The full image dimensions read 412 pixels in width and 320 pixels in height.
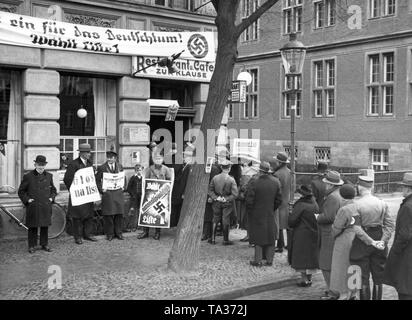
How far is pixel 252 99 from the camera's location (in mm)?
34719

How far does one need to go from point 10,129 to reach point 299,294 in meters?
7.61

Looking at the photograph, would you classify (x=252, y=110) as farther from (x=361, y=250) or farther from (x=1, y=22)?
(x=361, y=250)

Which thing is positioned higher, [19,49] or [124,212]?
[19,49]

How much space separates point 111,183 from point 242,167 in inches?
123

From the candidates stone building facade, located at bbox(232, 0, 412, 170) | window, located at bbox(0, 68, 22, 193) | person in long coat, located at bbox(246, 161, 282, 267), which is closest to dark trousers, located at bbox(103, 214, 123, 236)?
window, located at bbox(0, 68, 22, 193)

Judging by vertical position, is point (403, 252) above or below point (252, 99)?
below

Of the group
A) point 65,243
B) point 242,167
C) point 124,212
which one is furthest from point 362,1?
point 65,243

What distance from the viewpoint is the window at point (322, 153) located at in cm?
2991

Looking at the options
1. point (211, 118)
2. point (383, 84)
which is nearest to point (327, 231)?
point (211, 118)

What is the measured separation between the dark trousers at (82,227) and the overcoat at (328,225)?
5551 mm

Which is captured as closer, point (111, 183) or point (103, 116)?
point (111, 183)

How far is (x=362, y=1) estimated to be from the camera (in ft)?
89.6

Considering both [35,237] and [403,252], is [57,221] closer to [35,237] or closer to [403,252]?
[35,237]

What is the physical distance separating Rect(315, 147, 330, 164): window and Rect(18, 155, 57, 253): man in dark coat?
69.8 ft
